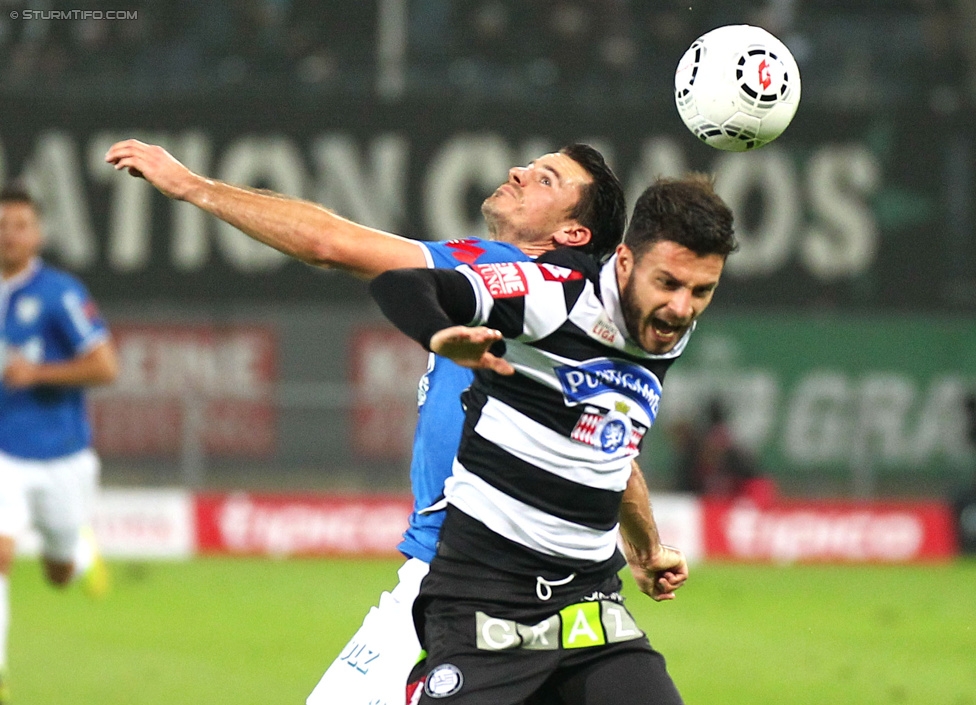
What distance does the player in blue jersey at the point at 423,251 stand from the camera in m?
4.75

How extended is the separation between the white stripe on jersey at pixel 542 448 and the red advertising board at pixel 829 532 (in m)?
12.4

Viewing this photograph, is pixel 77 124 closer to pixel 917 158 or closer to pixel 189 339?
pixel 189 339

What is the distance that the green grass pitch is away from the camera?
9.57m

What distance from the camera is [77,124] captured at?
1816cm

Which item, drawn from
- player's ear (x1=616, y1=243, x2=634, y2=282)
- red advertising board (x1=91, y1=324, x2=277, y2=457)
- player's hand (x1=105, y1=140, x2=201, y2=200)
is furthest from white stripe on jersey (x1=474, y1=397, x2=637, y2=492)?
red advertising board (x1=91, y1=324, x2=277, y2=457)

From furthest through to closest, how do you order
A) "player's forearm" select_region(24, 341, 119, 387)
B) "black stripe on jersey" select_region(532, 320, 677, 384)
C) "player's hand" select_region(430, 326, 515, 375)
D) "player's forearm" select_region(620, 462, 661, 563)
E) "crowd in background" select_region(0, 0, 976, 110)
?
"crowd in background" select_region(0, 0, 976, 110), "player's forearm" select_region(24, 341, 119, 387), "player's forearm" select_region(620, 462, 661, 563), "black stripe on jersey" select_region(532, 320, 677, 384), "player's hand" select_region(430, 326, 515, 375)

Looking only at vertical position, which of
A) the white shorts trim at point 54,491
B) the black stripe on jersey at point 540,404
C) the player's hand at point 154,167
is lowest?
the white shorts trim at point 54,491

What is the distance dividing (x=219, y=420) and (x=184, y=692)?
9270 mm

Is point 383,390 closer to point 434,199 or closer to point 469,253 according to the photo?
point 434,199

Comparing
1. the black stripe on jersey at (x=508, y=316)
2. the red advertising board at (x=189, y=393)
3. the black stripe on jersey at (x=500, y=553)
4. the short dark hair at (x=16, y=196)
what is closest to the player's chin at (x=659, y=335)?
the black stripe on jersey at (x=508, y=316)

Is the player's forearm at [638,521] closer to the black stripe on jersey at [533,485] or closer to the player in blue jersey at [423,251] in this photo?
the player in blue jersey at [423,251]

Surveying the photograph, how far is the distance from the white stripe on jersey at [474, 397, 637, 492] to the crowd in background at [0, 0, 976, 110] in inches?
556

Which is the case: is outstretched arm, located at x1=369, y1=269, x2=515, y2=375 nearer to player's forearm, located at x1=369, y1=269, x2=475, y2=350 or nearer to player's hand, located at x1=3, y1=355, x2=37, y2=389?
player's forearm, located at x1=369, y1=269, x2=475, y2=350

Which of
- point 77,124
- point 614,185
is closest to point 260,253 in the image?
point 77,124
